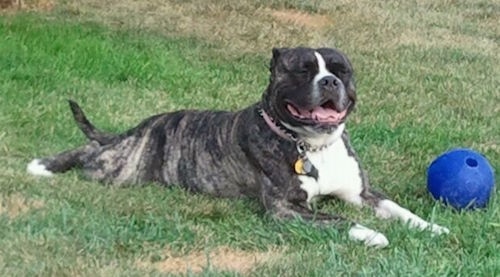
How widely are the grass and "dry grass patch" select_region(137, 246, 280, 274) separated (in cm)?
2

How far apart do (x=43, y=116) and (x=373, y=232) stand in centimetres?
386

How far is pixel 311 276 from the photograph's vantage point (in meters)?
5.12

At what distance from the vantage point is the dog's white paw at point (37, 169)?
23.6 ft

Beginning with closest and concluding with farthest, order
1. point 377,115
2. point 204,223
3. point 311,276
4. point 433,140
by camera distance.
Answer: point 311,276 → point 204,223 → point 433,140 → point 377,115

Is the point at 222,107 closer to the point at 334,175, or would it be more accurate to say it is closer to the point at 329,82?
the point at 334,175

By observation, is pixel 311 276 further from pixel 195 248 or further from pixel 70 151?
pixel 70 151

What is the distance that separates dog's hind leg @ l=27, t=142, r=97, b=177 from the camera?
287 inches

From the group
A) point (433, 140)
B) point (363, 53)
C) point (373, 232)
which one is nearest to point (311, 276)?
point (373, 232)

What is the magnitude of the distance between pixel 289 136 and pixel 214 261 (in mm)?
1255

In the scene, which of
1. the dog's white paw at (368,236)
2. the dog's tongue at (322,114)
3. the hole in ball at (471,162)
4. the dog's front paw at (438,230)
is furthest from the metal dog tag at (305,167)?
the hole in ball at (471,162)

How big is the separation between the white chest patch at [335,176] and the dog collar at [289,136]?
0.08ft

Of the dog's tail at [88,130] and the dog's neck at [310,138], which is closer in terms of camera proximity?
the dog's neck at [310,138]

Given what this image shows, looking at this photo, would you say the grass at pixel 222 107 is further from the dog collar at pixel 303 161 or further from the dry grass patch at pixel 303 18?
the dog collar at pixel 303 161

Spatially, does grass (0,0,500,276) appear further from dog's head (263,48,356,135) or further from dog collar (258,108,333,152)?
dog's head (263,48,356,135)
